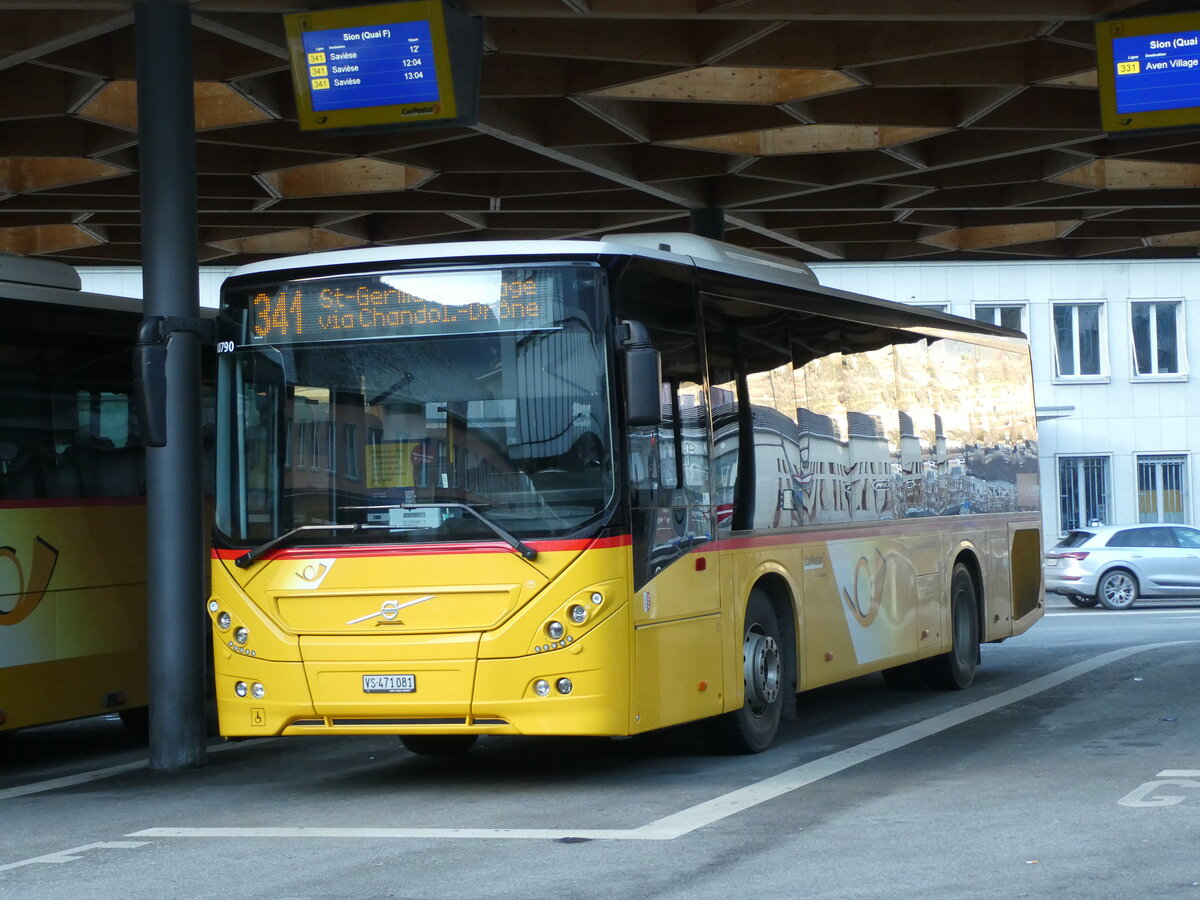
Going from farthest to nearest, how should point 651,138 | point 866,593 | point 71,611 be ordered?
point 651,138, point 866,593, point 71,611

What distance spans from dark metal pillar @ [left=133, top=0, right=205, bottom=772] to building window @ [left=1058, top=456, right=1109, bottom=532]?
34.1 metres

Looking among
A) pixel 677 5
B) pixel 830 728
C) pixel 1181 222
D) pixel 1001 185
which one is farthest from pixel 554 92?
pixel 1181 222

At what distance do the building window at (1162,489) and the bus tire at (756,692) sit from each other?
33.1m

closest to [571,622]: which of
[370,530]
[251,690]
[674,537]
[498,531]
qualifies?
[498,531]

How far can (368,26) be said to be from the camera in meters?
12.6

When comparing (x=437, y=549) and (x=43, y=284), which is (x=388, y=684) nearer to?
(x=437, y=549)

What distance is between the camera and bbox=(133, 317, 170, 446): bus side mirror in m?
10.6

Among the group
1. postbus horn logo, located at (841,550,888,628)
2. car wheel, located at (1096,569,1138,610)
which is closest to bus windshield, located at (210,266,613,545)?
postbus horn logo, located at (841,550,888,628)

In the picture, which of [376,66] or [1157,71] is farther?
[1157,71]

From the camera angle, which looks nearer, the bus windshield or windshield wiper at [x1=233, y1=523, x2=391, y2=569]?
the bus windshield

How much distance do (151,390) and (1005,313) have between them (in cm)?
3538

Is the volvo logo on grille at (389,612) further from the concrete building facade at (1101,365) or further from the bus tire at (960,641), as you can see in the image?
the concrete building facade at (1101,365)

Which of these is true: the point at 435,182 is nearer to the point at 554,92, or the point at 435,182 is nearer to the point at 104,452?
the point at 554,92

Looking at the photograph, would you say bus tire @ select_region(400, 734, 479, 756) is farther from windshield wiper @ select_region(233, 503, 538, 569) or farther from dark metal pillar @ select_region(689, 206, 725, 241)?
dark metal pillar @ select_region(689, 206, 725, 241)
